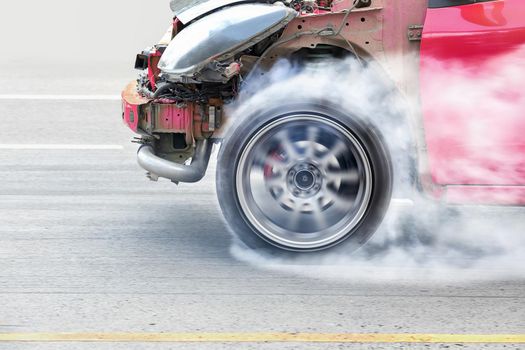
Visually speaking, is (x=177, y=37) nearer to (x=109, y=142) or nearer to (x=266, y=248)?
(x=266, y=248)

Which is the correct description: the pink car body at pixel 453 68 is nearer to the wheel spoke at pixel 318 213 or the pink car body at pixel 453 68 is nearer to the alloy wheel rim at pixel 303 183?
the alloy wheel rim at pixel 303 183

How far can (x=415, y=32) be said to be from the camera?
628cm

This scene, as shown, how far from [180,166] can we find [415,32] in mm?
1495

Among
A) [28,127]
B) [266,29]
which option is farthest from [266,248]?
[28,127]

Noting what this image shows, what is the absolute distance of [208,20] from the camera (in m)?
6.34

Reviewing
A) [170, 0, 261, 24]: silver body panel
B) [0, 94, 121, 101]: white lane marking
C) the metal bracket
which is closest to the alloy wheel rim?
the metal bracket

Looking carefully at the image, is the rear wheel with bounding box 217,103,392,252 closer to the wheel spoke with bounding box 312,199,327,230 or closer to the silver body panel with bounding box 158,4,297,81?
the wheel spoke with bounding box 312,199,327,230

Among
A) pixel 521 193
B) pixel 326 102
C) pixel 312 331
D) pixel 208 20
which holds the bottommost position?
pixel 312 331

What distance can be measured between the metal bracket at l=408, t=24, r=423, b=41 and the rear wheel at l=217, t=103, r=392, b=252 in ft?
1.77

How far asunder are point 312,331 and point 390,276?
0.99 m

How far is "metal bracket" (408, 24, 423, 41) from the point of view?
20.6 ft

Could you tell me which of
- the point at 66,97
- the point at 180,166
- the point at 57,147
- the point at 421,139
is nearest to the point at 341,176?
the point at 421,139

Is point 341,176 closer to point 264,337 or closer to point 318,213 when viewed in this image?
point 318,213

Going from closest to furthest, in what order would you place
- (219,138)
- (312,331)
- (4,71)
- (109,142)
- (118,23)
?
(312,331) → (219,138) → (109,142) → (4,71) → (118,23)
